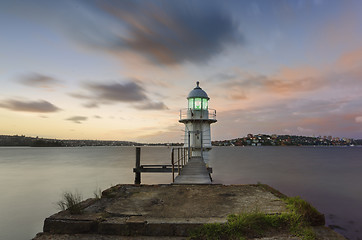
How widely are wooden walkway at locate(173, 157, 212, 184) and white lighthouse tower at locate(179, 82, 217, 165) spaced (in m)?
3.62

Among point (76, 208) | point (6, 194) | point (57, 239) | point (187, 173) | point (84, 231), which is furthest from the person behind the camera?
point (6, 194)

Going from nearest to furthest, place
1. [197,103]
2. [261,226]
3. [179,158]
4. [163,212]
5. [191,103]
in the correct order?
[261,226], [163,212], [179,158], [197,103], [191,103]

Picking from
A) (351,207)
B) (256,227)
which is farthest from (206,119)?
(256,227)

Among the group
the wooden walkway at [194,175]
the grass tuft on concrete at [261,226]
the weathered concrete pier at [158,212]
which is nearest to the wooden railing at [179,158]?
the wooden walkway at [194,175]

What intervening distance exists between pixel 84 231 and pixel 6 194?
826 inches

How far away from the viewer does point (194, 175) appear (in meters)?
11.8

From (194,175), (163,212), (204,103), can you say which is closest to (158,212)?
(163,212)

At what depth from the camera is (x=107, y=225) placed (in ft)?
13.7

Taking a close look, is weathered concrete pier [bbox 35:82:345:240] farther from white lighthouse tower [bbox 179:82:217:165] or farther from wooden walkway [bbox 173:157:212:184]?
white lighthouse tower [bbox 179:82:217:165]

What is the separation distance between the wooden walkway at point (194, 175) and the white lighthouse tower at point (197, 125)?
3.62m

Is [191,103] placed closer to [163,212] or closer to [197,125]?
[197,125]

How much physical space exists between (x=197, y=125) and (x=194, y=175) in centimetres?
690

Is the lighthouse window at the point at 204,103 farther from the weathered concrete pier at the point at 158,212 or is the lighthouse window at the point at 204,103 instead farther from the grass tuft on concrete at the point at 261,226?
the grass tuft on concrete at the point at 261,226

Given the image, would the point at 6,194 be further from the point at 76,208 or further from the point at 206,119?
the point at 76,208
